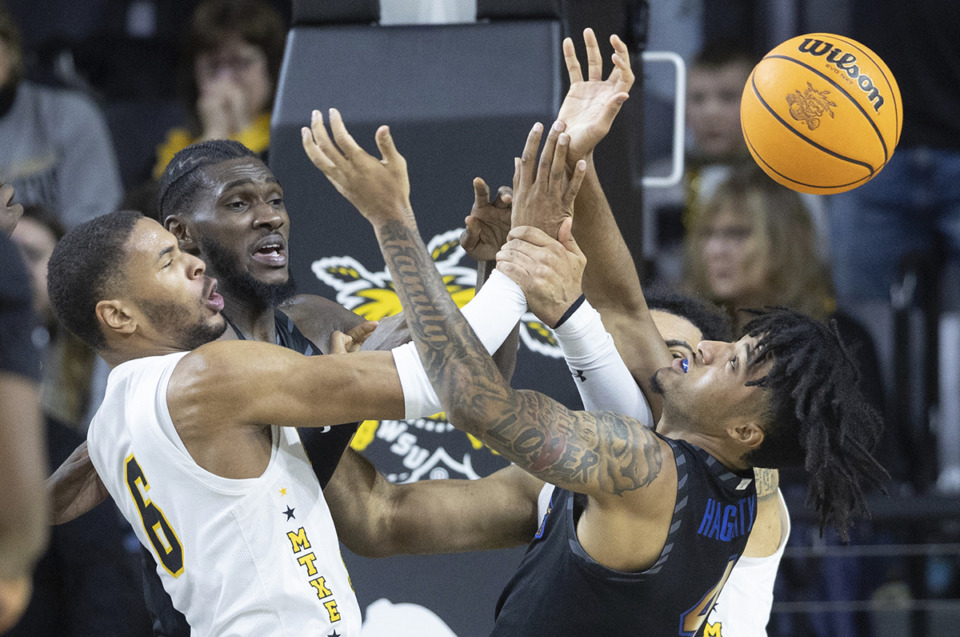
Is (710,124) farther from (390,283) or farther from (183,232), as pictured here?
(183,232)

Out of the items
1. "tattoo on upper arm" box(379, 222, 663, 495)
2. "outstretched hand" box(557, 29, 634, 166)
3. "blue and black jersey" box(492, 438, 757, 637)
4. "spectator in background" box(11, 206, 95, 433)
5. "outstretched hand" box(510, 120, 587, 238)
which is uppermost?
"outstretched hand" box(557, 29, 634, 166)

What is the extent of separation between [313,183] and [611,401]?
124cm

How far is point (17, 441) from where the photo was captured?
144 centimetres

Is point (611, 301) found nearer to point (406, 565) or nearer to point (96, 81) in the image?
point (406, 565)

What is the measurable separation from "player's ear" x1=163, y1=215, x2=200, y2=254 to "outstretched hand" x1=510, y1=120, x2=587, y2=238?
0.80m

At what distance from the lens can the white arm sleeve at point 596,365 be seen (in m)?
2.49

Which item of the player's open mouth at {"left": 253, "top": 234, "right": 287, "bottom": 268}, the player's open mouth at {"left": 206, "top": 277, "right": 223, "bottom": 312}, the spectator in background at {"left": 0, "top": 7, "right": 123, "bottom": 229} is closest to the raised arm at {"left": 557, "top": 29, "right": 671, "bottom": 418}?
the player's open mouth at {"left": 253, "top": 234, "right": 287, "bottom": 268}

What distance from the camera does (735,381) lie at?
2441 mm

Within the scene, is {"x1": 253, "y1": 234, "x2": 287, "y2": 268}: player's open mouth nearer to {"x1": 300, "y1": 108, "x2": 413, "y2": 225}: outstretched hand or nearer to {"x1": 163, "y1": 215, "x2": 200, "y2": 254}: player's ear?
{"x1": 163, "y1": 215, "x2": 200, "y2": 254}: player's ear

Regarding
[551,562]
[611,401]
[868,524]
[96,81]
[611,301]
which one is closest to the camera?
[551,562]

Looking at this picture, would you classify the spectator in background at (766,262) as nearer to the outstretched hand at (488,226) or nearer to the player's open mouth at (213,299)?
the outstretched hand at (488,226)

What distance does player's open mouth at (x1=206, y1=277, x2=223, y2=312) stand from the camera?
8.07 ft

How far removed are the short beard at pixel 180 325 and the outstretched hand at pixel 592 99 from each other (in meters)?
0.89

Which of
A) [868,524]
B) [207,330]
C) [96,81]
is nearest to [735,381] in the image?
[207,330]
